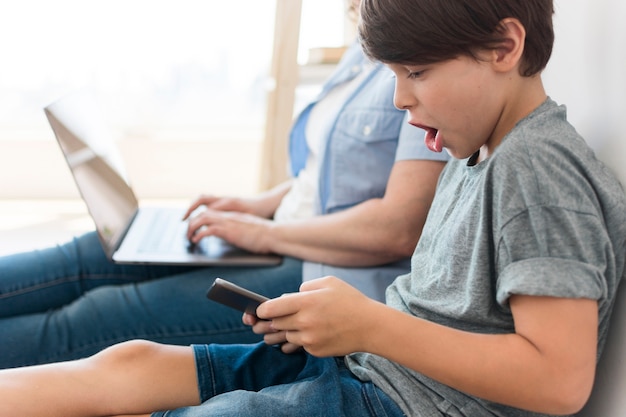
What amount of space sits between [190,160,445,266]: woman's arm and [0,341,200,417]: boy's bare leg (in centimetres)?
42

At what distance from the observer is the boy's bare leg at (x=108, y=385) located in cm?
89

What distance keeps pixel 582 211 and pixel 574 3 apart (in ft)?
1.30

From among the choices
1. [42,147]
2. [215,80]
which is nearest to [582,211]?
[215,80]

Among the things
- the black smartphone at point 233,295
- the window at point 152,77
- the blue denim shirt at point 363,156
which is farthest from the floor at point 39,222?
the black smartphone at point 233,295

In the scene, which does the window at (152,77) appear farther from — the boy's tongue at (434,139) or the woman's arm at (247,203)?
the boy's tongue at (434,139)

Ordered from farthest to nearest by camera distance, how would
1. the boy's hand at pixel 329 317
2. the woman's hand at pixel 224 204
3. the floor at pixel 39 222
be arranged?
the floor at pixel 39 222 < the woman's hand at pixel 224 204 < the boy's hand at pixel 329 317

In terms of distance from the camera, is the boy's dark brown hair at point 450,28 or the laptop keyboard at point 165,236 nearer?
the boy's dark brown hair at point 450,28

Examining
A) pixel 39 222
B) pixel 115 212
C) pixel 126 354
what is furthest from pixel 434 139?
pixel 39 222

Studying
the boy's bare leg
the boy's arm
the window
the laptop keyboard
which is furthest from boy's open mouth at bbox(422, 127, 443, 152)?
the window

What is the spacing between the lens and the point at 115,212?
4.79 ft

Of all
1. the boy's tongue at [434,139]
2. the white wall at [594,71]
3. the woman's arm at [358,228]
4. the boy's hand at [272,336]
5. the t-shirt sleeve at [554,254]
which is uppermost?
the white wall at [594,71]

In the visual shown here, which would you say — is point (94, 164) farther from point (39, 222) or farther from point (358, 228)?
point (39, 222)

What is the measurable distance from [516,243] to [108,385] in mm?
534

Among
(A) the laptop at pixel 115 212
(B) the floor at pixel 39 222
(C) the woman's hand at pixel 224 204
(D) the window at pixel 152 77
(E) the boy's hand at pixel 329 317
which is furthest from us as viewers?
(D) the window at pixel 152 77
